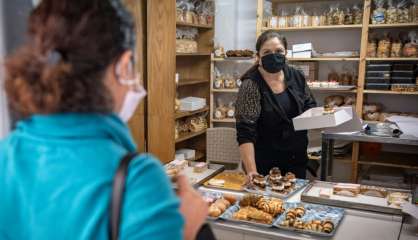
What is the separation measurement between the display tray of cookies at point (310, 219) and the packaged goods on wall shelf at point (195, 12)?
2376 millimetres

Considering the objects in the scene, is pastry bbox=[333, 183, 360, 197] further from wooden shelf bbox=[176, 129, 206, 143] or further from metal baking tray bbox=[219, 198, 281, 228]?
wooden shelf bbox=[176, 129, 206, 143]

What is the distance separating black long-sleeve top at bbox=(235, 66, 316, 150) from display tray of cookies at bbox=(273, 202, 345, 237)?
587 millimetres

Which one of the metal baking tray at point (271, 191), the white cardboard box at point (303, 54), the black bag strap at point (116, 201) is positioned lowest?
the metal baking tray at point (271, 191)

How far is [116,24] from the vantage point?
27.0 inches

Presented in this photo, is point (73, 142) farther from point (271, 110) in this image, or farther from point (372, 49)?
point (372, 49)

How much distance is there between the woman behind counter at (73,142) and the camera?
0.64 meters

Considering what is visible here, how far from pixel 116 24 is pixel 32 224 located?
363mm

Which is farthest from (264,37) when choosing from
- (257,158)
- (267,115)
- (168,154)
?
(168,154)

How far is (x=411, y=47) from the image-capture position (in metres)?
3.40

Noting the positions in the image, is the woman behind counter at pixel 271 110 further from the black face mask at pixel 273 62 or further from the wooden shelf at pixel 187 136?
the wooden shelf at pixel 187 136

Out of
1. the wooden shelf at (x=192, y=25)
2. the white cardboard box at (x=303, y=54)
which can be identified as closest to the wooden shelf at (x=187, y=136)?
the wooden shelf at (x=192, y=25)

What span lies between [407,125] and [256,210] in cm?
187

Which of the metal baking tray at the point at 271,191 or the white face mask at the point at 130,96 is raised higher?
the white face mask at the point at 130,96

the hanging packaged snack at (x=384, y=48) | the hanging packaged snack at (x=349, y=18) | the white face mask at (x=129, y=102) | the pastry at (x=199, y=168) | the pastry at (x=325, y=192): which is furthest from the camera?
the hanging packaged snack at (x=349, y=18)
